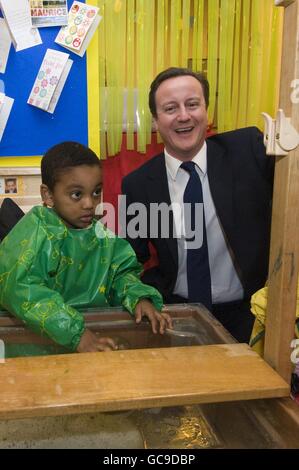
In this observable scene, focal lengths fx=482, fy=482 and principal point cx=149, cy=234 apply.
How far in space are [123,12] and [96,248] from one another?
1.55 meters

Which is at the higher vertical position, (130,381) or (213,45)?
(213,45)

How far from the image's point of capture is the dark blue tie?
1734mm

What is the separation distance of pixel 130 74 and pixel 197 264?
1181 millimetres

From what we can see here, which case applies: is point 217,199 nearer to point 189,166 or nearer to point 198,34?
point 189,166

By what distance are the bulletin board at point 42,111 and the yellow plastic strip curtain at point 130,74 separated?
0.17 metres

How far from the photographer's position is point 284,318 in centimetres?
81

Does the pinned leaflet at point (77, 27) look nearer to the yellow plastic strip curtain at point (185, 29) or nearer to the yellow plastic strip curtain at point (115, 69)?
the yellow plastic strip curtain at point (115, 69)

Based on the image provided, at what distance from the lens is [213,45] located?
2494mm

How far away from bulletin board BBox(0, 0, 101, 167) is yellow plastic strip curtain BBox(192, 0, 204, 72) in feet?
1.69

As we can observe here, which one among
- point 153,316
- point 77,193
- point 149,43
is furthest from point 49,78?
point 153,316

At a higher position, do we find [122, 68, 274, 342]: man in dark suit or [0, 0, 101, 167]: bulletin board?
[0, 0, 101, 167]: bulletin board

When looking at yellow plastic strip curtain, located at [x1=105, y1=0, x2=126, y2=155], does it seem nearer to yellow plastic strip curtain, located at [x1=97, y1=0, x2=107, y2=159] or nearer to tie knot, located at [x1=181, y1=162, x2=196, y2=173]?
yellow plastic strip curtain, located at [x1=97, y1=0, x2=107, y2=159]

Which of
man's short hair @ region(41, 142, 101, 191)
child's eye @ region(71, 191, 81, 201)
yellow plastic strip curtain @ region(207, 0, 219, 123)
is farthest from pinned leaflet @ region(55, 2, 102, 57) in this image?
child's eye @ region(71, 191, 81, 201)
